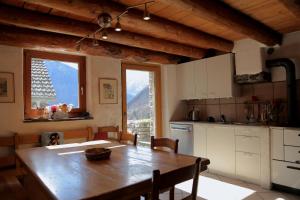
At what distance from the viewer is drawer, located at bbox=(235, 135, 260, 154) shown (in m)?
3.35

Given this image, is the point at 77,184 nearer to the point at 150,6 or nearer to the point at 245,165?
the point at 150,6

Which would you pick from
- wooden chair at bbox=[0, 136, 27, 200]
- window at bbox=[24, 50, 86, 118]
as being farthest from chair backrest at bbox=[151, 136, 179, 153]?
window at bbox=[24, 50, 86, 118]

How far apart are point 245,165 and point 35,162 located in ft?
9.42

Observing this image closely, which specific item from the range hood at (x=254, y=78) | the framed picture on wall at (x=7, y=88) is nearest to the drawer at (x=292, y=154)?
the range hood at (x=254, y=78)

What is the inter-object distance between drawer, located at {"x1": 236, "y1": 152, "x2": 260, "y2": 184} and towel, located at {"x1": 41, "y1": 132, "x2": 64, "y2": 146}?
268 centimetres

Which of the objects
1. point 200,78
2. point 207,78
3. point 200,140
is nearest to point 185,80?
point 200,78

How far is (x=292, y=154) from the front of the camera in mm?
2984

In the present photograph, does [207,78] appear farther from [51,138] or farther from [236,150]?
[51,138]

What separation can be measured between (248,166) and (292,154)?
Answer: 656 millimetres

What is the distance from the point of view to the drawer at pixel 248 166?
132 inches

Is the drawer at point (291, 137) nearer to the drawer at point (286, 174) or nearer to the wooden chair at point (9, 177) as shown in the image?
the drawer at point (286, 174)

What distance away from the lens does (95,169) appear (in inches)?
65.7

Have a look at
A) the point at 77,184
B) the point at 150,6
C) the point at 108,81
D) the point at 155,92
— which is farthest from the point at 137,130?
the point at 77,184

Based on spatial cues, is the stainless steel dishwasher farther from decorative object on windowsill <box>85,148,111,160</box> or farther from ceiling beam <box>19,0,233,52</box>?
decorative object on windowsill <box>85,148,111,160</box>
